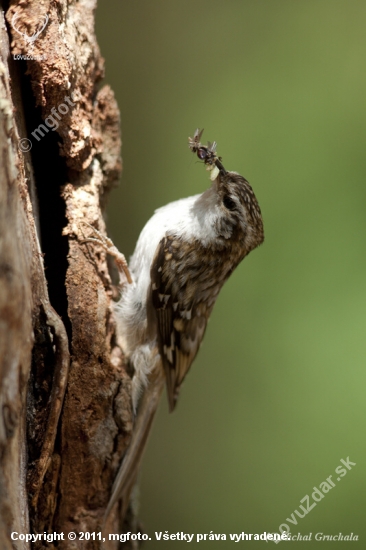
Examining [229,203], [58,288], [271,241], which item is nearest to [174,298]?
[229,203]

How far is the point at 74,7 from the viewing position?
5.54ft

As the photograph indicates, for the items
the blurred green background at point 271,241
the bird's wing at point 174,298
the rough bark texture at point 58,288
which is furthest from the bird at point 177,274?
the blurred green background at point 271,241

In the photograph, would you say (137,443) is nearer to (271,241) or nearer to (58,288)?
(58,288)

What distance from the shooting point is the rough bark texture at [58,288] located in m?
1.12

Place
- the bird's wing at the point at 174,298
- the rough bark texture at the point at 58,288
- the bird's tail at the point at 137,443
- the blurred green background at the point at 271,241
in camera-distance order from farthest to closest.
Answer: the blurred green background at the point at 271,241
the bird's wing at the point at 174,298
the bird's tail at the point at 137,443
the rough bark texture at the point at 58,288

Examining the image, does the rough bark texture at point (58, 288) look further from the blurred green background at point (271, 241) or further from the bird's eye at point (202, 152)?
the blurred green background at point (271, 241)

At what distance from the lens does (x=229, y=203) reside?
74.8 inches

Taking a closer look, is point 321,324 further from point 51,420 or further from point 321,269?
point 51,420

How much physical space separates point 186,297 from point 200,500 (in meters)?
1.33

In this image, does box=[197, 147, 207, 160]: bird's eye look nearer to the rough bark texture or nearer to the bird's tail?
the rough bark texture

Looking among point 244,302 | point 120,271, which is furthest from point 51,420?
point 244,302

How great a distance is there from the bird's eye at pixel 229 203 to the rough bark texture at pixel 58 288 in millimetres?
470

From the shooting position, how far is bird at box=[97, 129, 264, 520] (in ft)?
6.19

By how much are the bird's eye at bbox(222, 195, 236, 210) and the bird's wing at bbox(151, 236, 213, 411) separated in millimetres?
210
